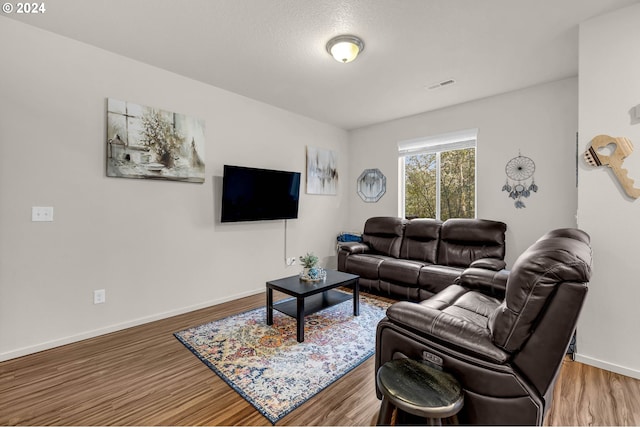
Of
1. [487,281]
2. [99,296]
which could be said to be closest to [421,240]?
[487,281]

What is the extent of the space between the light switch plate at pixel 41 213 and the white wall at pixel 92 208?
0.04m

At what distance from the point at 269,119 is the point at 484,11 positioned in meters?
2.76

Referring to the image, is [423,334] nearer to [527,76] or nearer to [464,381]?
[464,381]

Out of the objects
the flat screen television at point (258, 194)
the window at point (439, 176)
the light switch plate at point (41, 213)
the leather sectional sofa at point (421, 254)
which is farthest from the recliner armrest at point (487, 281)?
the light switch plate at point (41, 213)

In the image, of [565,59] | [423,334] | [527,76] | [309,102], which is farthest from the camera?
[309,102]

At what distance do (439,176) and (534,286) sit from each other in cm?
347

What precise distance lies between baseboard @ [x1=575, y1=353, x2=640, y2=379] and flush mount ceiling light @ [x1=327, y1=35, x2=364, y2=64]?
3.10 meters

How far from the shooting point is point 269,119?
13.4ft

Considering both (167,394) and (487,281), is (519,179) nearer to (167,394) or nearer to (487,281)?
(487,281)

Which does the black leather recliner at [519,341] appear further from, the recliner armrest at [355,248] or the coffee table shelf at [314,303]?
the recliner armrest at [355,248]

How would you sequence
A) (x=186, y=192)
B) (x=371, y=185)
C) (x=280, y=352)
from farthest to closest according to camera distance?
(x=371, y=185) < (x=186, y=192) < (x=280, y=352)

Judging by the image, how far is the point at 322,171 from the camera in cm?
485

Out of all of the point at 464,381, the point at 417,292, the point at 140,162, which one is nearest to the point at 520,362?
the point at 464,381

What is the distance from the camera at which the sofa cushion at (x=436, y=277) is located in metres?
3.25
